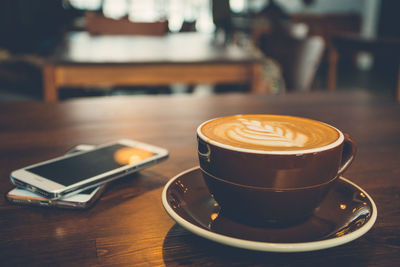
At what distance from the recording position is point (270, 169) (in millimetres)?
281

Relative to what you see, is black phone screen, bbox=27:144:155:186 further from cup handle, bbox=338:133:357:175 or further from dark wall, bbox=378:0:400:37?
dark wall, bbox=378:0:400:37

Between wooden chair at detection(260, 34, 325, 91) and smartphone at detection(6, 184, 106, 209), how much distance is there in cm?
160

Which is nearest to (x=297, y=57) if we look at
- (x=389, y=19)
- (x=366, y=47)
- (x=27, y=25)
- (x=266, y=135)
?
Result: (x=366, y=47)

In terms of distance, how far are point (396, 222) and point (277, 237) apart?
0.12m

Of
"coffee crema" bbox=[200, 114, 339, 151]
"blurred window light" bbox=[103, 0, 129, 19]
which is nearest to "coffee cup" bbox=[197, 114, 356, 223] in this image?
"coffee crema" bbox=[200, 114, 339, 151]

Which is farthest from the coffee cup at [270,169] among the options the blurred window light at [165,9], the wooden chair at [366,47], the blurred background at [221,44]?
the blurred window light at [165,9]

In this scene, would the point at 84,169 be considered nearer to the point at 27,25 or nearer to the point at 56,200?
the point at 56,200

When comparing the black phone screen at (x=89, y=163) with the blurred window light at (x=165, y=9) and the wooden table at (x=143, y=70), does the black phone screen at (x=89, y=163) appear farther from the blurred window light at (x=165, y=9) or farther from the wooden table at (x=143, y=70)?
the blurred window light at (x=165, y=9)

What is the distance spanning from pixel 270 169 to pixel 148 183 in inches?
7.2

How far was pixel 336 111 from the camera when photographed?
0.77 metres

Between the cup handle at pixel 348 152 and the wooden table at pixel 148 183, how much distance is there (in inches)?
2.3

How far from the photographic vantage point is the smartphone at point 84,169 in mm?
368

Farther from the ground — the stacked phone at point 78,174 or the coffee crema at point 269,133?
the coffee crema at point 269,133

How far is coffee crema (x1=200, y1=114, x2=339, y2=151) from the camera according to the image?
0.30m
